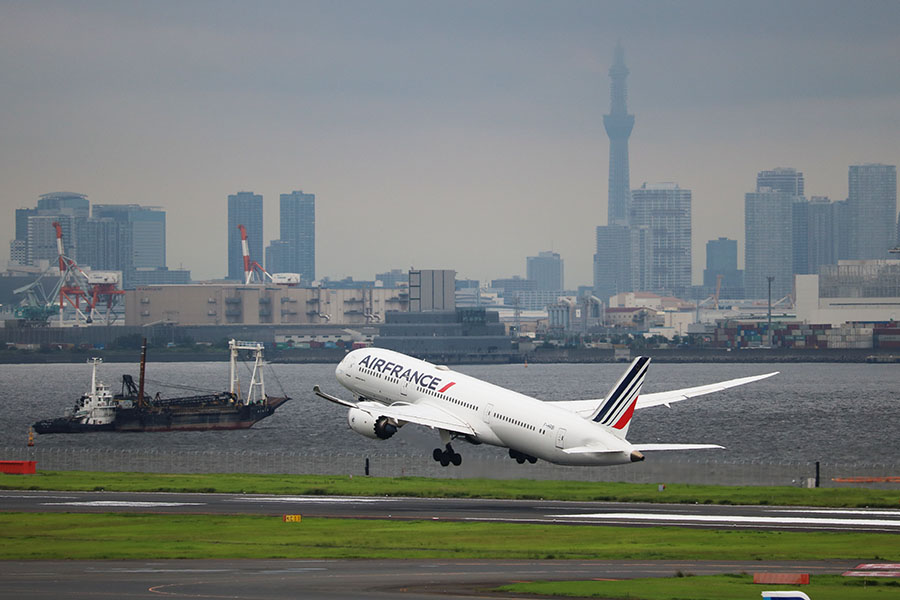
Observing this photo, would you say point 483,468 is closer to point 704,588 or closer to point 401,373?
point 401,373

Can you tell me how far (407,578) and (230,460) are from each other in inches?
2289

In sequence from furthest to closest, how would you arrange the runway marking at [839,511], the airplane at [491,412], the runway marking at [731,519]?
1. the airplane at [491,412]
2. the runway marking at [839,511]
3. the runway marking at [731,519]

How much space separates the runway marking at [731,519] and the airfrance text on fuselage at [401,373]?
1945cm

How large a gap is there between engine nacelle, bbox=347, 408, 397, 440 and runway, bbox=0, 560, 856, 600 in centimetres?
3030

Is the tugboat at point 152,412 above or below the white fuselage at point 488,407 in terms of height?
below

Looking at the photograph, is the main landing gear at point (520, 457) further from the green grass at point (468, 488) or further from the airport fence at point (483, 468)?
the airport fence at point (483, 468)

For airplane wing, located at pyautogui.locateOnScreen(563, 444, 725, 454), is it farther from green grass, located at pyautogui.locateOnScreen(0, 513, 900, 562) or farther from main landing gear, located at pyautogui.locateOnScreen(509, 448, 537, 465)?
green grass, located at pyautogui.locateOnScreen(0, 513, 900, 562)

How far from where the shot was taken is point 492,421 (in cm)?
7588

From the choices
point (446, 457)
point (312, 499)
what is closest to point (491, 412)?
point (446, 457)

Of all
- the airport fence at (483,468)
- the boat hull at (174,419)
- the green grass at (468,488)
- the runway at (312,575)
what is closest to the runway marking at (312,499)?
Result: the green grass at (468,488)

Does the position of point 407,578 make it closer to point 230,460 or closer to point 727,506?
point 727,506

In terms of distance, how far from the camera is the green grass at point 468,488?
70375 millimetres

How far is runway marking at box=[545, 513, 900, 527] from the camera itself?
193ft

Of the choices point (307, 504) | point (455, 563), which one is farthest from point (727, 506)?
point (455, 563)
